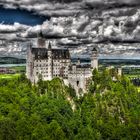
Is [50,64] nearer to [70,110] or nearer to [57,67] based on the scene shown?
[57,67]

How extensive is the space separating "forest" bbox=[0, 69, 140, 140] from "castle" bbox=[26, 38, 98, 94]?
2.68 m

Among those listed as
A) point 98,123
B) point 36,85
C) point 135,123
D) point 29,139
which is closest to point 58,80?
point 36,85

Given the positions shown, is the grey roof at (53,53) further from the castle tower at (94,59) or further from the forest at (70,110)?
the forest at (70,110)

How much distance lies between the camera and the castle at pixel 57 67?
149m

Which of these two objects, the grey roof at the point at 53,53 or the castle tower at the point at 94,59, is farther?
the castle tower at the point at 94,59

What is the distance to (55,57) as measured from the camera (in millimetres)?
156250

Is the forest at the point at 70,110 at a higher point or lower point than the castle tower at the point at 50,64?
lower

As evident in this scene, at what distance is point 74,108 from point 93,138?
2935cm

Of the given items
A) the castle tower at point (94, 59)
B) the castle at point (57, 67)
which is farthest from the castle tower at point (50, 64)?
the castle tower at point (94, 59)

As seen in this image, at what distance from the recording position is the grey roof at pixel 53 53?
504 feet

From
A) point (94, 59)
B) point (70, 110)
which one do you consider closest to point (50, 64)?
point (94, 59)

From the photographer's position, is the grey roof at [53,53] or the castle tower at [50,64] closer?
the castle tower at [50,64]

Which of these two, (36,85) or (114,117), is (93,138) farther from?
(36,85)

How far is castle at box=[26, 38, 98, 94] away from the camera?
489 feet
